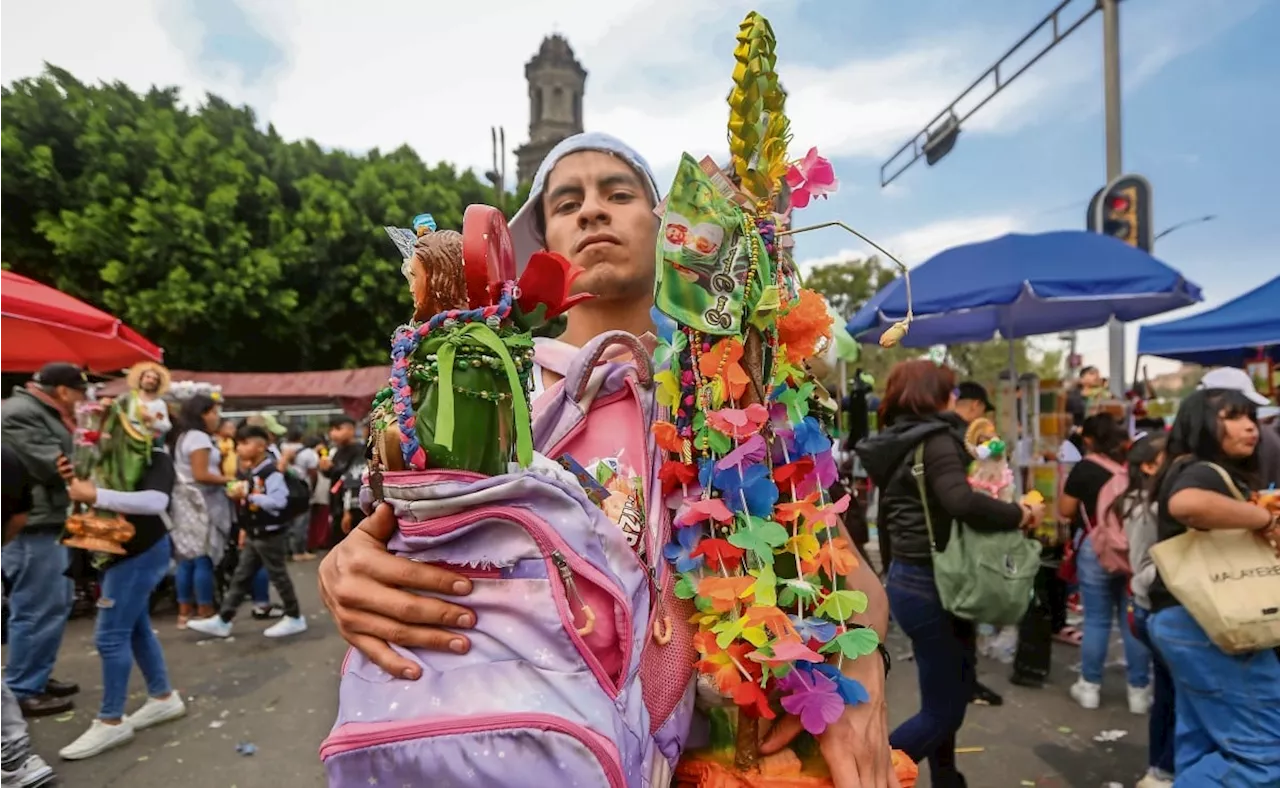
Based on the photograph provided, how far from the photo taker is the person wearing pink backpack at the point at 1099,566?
14.4ft

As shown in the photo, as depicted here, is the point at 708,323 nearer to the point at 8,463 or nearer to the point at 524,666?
the point at 524,666

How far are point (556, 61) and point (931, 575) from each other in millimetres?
45432

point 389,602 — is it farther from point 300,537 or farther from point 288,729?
point 300,537

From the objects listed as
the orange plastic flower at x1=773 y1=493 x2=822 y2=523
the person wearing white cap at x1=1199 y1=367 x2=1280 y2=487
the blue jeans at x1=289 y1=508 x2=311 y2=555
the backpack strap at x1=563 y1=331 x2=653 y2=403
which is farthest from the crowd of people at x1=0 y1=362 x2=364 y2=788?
the blue jeans at x1=289 y1=508 x2=311 y2=555

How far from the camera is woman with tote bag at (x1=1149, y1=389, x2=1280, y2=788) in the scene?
2676mm

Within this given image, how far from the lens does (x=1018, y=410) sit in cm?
621

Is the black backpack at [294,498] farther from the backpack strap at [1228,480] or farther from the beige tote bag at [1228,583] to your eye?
the backpack strap at [1228,480]

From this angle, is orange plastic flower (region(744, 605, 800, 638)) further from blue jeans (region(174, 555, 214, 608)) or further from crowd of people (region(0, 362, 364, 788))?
blue jeans (region(174, 555, 214, 608))

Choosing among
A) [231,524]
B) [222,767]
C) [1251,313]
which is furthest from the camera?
[231,524]

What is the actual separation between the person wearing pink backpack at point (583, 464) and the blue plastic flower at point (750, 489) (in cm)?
15

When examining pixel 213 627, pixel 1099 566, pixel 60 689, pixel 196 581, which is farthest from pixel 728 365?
pixel 196 581

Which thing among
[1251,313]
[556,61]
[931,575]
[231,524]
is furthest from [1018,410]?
[556,61]

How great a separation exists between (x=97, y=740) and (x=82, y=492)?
1.38 meters

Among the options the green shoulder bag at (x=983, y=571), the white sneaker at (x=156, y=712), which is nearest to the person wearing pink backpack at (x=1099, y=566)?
the green shoulder bag at (x=983, y=571)
